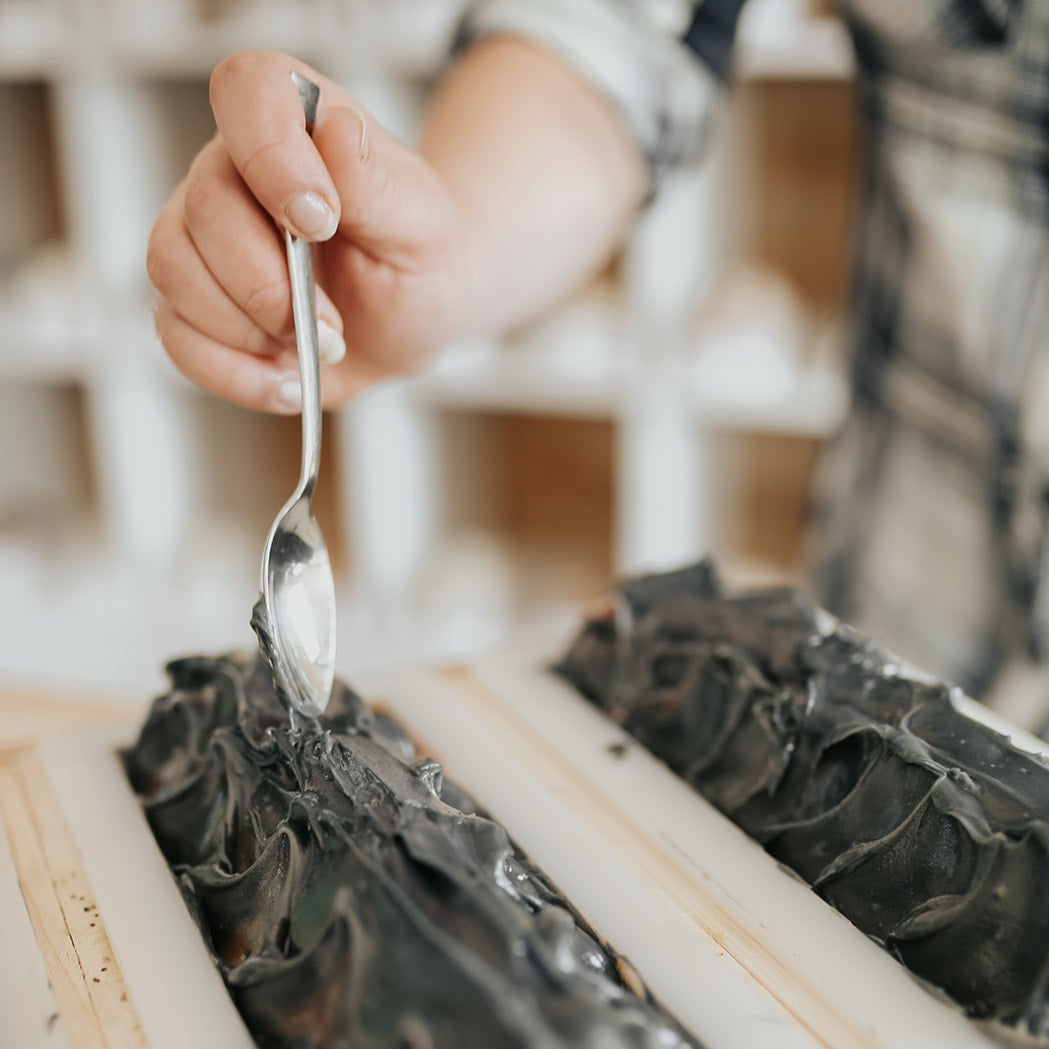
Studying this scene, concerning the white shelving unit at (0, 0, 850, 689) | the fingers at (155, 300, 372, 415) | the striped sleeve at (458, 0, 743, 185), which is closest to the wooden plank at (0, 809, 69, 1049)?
the fingers at (155, 300, 372, 415)

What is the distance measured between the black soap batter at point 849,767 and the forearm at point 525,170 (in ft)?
0.75

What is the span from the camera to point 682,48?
82cm

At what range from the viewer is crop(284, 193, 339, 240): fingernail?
0.47 m

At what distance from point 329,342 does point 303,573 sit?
11cm

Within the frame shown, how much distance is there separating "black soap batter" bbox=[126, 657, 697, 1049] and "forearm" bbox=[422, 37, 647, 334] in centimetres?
31

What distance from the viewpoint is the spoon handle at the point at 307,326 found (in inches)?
19.4

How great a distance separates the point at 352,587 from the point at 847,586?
31.8 inches

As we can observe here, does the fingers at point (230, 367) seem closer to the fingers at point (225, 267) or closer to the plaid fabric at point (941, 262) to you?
the fingers at point (225, 267)

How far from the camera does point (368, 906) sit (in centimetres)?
39

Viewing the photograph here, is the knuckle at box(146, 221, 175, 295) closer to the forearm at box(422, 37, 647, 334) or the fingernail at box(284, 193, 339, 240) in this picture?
the fingernail at box(284, 193, 339, 240)

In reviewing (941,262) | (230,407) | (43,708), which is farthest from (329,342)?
(230,407)

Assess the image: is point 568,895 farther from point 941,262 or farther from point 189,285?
point 941,262

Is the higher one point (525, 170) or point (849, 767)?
point (525, 170)

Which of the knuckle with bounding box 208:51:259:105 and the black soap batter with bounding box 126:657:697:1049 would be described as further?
the knuckle with bounding box 208:51:259:105
